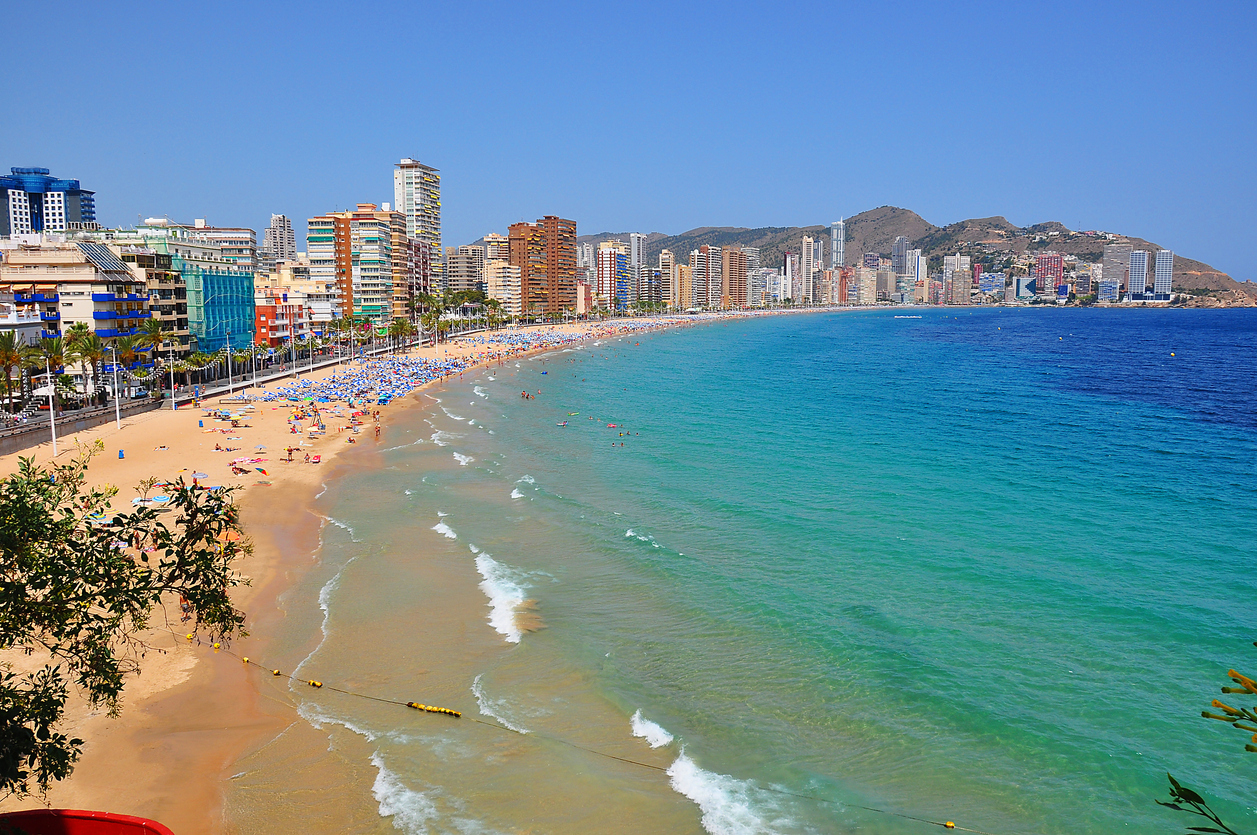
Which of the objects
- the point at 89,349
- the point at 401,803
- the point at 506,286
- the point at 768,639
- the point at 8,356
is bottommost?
the point at 401,803

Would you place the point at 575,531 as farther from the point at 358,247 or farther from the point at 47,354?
the point at 358,247

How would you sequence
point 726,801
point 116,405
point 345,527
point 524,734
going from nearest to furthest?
1. point 726,801
2. point 524,734
3. point 345,527
4. point 116,405

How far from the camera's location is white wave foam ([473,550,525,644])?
21.2 metres

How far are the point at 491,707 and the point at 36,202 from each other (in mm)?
230504

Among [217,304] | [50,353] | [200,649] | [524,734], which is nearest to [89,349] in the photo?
[50,353]

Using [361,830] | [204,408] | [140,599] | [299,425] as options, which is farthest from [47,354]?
[140,599]

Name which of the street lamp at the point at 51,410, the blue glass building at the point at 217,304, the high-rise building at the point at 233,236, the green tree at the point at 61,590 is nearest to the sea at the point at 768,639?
the green tree at the point at 61,590

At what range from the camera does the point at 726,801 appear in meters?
14.3

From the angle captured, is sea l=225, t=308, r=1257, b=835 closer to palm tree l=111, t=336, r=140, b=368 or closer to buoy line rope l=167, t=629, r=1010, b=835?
buoy line rope l=167, t=629, r=1010, b=835

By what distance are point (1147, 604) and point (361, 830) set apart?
21321 mm

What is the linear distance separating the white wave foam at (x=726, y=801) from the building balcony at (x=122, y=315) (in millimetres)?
57384

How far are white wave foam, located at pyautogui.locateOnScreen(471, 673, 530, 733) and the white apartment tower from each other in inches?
6265

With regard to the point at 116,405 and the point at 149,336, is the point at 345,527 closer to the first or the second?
the point at 116,405

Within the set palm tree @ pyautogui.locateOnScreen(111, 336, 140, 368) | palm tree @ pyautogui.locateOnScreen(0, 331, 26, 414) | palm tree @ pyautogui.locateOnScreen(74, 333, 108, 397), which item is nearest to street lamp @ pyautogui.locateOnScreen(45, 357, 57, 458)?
palm tree @ pyautogui.locateOnScreen(0, 331, 26, 414)
